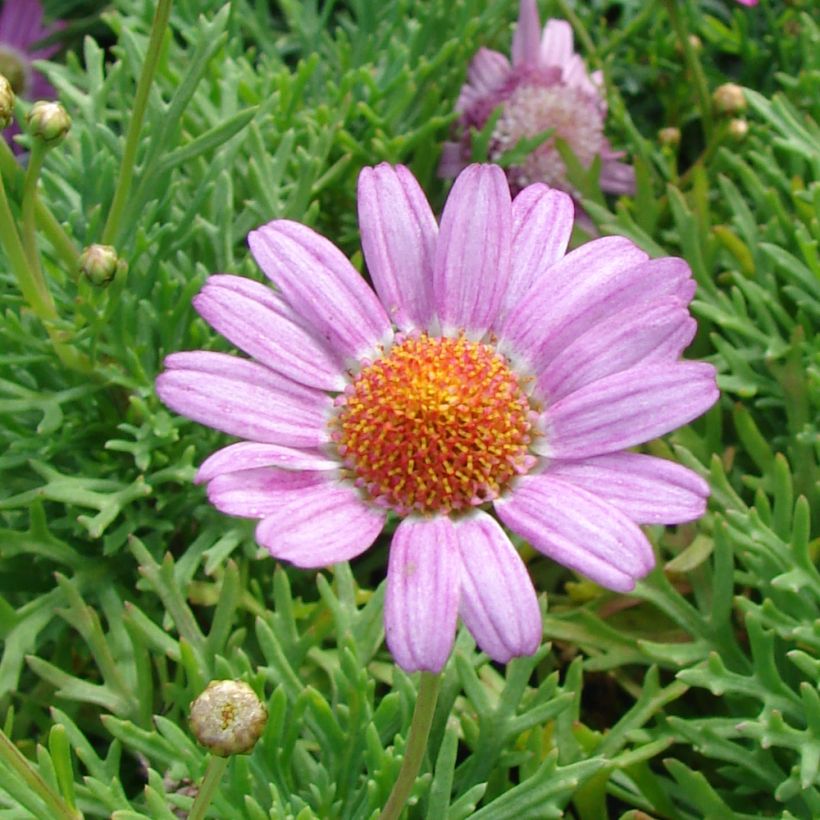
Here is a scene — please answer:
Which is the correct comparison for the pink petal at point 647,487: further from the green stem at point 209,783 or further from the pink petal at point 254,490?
the green stem at point 209,783

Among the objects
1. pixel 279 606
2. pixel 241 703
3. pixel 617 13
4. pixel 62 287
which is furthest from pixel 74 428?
pixel 617 13

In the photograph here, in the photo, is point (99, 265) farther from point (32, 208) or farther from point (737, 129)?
point (737, 129)

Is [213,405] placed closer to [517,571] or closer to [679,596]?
[517,571]

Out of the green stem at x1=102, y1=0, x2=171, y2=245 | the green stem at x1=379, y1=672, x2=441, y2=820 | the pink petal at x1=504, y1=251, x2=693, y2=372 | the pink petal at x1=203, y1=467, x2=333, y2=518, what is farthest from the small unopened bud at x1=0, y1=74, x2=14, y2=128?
the green stem at x1=379, y1=672, x2=441, y2=820

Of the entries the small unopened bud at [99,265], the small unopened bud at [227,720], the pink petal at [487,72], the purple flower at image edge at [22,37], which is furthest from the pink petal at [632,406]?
the purple flower at image edge at [22,37]

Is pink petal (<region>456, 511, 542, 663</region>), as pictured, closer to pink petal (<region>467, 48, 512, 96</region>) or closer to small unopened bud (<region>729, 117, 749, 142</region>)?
small unopened bud (<region>729, 117, 749, 142</region>)

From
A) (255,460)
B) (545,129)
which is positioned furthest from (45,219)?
(545,129)
